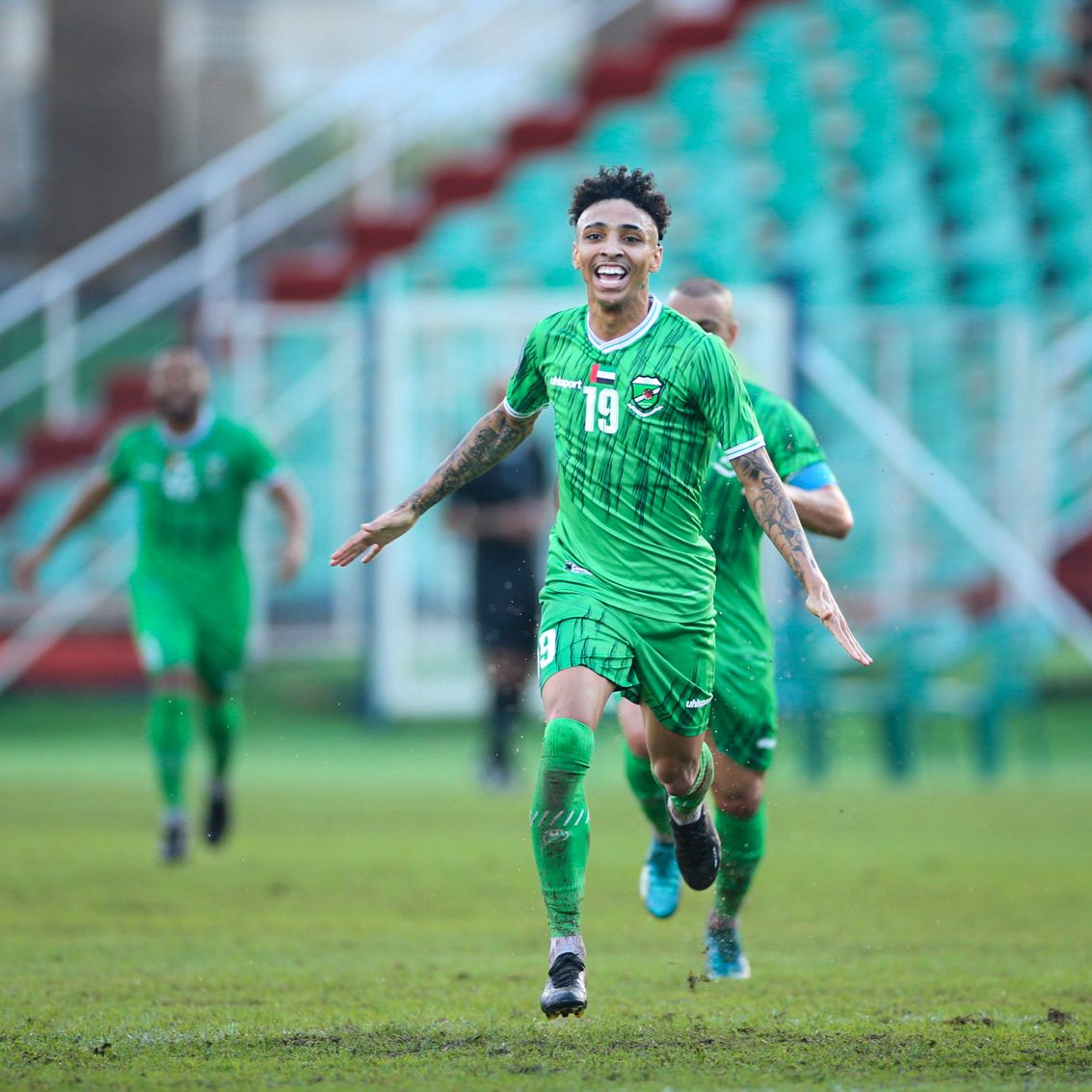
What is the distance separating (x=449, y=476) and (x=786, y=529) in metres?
1.08

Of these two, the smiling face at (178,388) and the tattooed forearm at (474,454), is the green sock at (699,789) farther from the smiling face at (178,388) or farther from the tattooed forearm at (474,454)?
the smiling face at (178,388)

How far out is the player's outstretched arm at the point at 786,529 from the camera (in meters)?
5.21

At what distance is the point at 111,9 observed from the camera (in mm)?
23547

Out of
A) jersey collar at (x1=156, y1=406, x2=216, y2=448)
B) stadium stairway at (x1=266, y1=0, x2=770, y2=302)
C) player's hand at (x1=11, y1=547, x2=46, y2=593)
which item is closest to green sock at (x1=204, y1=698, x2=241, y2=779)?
player's hand at (x1=11, y1=547, x2=46, y2=593)

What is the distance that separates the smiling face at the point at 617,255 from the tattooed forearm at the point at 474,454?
1.71 feet

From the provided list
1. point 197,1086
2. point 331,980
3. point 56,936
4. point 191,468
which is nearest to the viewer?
point 197,1086

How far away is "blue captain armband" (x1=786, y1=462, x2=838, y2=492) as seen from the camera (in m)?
6.32

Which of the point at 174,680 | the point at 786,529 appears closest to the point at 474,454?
the point at 786,529

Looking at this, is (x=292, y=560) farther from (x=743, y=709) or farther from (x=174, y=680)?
(x=743, y=709)

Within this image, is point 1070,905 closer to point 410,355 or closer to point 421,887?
point 421,887

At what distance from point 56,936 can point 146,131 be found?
18.2 meters

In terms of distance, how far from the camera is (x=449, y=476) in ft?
19.4

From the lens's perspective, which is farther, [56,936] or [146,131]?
[146,131]

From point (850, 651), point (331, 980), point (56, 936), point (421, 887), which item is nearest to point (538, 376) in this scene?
point (850, 651)
